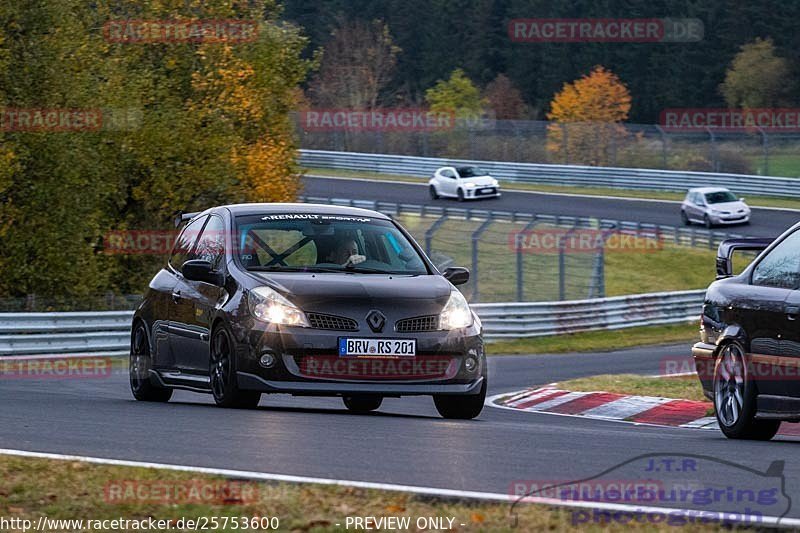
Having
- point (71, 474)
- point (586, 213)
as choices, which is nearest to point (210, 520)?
point (71, 474)

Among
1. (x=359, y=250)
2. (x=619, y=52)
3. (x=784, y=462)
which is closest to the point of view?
(x=784, y=462)

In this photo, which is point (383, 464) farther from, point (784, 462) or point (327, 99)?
point (327, 99)

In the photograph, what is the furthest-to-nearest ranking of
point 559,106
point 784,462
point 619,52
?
point 619,52 → point 559,106 → point 784,462

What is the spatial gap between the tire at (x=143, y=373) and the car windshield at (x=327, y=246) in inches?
68.6

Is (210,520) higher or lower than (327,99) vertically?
higher

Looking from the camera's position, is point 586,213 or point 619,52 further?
point 619,52

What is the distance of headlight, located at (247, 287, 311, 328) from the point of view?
431 inches

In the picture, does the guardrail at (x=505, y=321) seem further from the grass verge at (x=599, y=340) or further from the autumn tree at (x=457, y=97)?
the autumn tree at (x=457, y=97)

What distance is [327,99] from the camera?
304ft

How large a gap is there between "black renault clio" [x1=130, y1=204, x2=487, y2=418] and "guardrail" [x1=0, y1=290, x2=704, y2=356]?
37.8 feet

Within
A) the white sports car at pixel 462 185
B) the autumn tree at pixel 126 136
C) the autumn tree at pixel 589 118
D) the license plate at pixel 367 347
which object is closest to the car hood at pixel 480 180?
the white sports car at pixel 462 185

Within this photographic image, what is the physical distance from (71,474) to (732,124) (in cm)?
8904

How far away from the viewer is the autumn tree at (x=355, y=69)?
92750 mm

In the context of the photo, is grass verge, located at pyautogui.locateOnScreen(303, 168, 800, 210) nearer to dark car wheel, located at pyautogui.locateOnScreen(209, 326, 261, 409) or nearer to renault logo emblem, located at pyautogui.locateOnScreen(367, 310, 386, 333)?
dark car wheel, located at pyautogui.locateOnScreen(209, 326, 261, 409)
